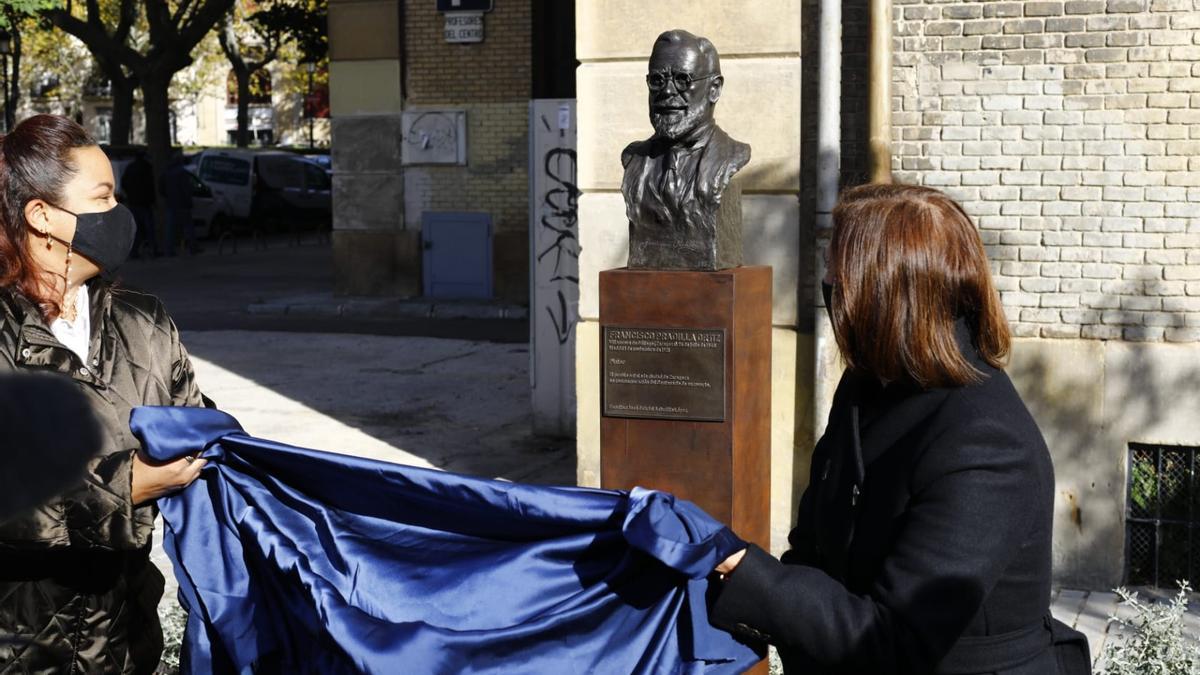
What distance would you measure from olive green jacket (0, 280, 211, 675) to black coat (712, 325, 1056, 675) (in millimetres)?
1510

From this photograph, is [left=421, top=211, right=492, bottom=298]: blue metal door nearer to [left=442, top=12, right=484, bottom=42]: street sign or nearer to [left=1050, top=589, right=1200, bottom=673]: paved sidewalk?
[left=442, top=12, right=484, bottom=42]: street sign

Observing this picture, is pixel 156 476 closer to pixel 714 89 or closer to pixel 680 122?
pixel 680 122

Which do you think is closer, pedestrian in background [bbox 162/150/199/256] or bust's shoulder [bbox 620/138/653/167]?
bust's shoulder [bbox 620/138/653/167]

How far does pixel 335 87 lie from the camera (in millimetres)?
19375

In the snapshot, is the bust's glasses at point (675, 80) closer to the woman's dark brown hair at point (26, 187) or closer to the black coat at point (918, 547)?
the woman's dark brown hair at point (26, 187)

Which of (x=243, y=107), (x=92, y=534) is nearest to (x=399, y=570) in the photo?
(x=92, y=534)

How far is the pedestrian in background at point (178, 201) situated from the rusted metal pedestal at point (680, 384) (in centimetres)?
2206

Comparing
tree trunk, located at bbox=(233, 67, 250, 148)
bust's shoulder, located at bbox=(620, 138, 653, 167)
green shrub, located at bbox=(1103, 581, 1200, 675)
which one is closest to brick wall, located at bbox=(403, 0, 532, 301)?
bust's shoulder, located at bbox=(620, 138, 653, 167)

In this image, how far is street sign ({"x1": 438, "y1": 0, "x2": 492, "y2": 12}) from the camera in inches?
703

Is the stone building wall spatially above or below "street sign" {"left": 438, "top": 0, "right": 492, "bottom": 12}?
below

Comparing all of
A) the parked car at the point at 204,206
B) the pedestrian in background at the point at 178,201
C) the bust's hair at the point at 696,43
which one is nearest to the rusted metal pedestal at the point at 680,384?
the bust's hair at the point at 696,43

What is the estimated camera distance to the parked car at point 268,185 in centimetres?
3272

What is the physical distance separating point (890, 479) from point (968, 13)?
4.99 metres

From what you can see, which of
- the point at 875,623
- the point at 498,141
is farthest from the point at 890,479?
the point at 498,141
